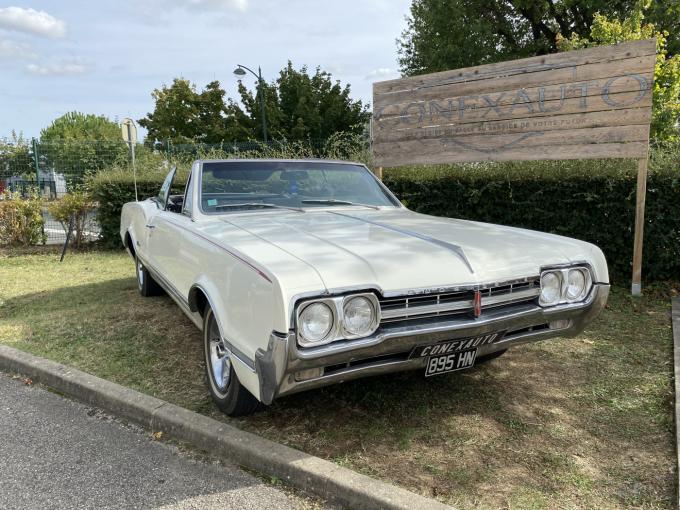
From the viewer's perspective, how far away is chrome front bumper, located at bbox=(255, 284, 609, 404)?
7.22 ft

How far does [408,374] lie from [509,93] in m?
4.34

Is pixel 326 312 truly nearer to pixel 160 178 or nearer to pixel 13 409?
pixel 13 409

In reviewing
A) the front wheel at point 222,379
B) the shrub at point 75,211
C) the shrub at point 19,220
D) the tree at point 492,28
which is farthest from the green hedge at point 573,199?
the tree at point 492,28

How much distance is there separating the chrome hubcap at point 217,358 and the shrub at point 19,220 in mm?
9340

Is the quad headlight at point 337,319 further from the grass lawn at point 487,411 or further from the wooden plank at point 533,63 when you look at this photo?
the wooden plank at point 533,63

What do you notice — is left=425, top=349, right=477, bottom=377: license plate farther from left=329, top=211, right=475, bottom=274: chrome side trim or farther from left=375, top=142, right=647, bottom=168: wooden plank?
left=375, top=142, right=647, bottom=168: wooden plank

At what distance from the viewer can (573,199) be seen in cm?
618

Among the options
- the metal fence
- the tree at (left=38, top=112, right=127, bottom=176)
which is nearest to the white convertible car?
the metal fence

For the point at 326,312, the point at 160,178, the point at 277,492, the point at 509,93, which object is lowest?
the point at 277,492

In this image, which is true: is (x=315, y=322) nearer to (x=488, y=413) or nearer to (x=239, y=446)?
(x=239, y=446)

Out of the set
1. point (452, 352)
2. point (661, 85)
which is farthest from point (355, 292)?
point (661, 85)

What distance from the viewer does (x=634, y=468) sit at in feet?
8.16

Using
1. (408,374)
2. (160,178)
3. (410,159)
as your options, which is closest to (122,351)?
(408,374)

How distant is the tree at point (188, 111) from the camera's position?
34812mm
